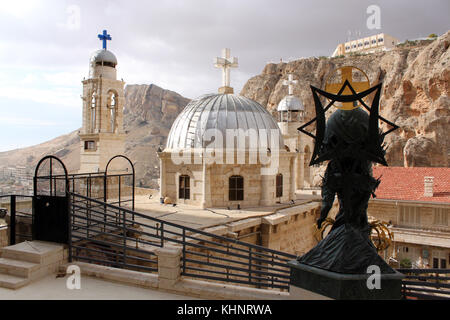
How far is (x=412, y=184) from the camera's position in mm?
22828

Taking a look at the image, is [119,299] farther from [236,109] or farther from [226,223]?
[236,109]

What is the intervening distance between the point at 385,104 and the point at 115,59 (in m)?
38.9

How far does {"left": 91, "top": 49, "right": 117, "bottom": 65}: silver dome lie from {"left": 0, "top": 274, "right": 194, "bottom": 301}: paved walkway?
16841 mm

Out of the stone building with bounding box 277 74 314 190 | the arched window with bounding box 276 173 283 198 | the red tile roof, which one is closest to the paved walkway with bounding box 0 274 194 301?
the arched window with bounding box 276 173 283 198

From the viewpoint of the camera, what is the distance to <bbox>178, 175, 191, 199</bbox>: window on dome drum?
61.2 ft

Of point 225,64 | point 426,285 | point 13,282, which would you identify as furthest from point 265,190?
point 13,282

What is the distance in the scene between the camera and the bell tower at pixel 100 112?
804 inches

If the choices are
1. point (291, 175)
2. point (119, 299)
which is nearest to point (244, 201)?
point (291, 175)

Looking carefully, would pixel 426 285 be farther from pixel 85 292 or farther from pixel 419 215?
pixel 419 215

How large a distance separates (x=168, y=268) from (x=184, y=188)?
12.3 m

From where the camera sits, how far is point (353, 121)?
560cm

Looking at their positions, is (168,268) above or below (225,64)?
below

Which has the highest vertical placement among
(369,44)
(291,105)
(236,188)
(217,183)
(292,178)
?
(369,44)

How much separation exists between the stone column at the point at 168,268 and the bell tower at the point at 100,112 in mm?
14935
